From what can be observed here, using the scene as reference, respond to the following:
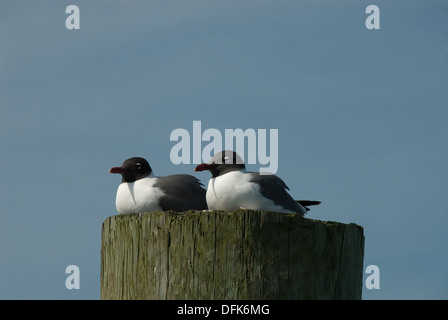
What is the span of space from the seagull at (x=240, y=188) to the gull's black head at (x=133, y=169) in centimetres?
146

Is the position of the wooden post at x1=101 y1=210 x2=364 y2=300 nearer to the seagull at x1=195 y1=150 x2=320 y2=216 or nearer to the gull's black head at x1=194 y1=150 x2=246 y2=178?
the seagull at x1=195 y1=150 x2=320 y2=216

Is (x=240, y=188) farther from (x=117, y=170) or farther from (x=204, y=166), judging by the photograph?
(x=117, y=170)

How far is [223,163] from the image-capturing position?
760cm

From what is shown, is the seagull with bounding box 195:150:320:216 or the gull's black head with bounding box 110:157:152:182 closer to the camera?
the seagull with bounding box 195:150:320:216

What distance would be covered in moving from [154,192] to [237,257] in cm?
353

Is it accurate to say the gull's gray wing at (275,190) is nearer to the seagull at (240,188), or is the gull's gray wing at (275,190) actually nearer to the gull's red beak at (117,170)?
the seagull at (240,188)

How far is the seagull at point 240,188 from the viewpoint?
23.0 ft

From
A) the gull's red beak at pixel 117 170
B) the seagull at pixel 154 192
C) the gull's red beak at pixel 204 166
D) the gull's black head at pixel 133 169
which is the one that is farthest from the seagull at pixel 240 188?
the gull's red beak at pixel 117 170

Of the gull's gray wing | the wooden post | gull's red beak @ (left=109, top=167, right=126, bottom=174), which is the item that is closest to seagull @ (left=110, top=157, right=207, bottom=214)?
gull's red beak @ (left=109, top=167, right=126, bottom=174)

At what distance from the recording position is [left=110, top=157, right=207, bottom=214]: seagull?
8.38 metres
